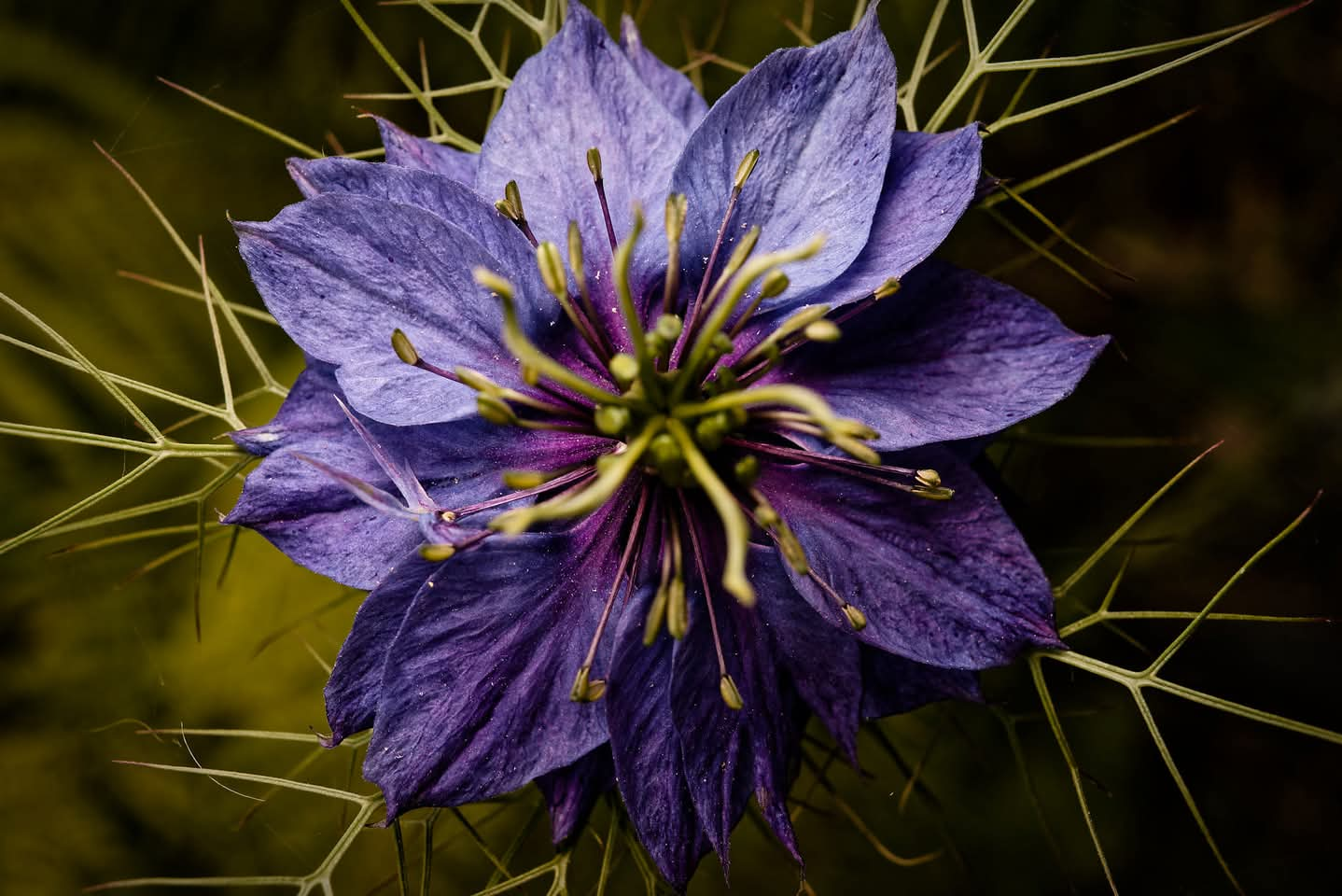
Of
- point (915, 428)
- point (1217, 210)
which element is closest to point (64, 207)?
point (915, 428)

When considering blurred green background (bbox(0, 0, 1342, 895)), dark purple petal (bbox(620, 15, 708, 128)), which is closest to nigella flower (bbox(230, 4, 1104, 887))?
dark purple petal (bbox(620, 15, 708, 128))

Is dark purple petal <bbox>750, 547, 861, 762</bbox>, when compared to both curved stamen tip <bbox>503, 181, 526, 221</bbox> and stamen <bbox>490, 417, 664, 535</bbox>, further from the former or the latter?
curved stamen tip <bbox>503, 181, 526, 221</bbox>

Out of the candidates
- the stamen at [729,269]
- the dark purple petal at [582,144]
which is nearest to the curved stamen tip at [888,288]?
the stamen at [729,269]

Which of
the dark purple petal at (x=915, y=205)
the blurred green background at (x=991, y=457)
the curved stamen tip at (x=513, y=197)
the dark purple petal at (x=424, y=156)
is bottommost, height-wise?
the blurred green background at (x=991, y=457)

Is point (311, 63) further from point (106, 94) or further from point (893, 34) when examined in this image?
point (893, 34)

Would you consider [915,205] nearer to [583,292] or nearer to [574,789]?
[583,292]

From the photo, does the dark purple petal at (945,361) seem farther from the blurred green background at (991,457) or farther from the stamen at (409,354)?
the blurred green background at (991,457)
